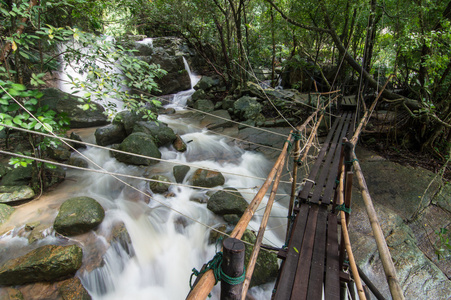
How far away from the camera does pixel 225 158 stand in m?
6.01

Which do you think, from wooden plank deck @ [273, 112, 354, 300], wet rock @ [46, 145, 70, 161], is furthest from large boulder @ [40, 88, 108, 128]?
wooden plank deck @ [273, 112, 354, 300]

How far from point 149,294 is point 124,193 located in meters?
1.89

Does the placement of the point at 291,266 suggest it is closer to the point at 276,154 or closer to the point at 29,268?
the point at 29,268

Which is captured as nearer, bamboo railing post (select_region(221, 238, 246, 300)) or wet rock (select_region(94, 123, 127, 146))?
bamboo railing post (select_region(221, 238, 246, 300))

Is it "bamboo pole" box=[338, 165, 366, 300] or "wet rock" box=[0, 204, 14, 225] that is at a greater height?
"bamboo pole" box=[338, 165, 366, 300]

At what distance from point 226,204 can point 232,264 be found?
3.00 m

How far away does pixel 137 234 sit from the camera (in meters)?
3.62

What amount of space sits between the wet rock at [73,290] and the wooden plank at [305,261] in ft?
8.23

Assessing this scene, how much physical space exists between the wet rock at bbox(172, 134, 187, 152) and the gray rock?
2.84m

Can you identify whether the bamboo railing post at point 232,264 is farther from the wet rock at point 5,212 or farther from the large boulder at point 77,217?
the wet rock at point 5,212

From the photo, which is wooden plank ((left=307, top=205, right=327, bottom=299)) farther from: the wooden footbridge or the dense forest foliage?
the dense forest foliage

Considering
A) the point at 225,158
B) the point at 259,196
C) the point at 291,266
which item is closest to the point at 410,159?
the point at 225,158

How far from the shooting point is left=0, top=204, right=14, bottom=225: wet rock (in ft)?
10.7

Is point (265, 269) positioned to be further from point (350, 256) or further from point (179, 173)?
point (179, 173)
